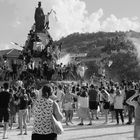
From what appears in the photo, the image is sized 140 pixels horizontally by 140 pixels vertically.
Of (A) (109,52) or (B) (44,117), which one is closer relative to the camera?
(B) (44,117)

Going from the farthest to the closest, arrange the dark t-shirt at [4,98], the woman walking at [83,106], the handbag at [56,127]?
the woman walking at [83,106], the dark t-shirt at [4,98], the handbag at [56,127]

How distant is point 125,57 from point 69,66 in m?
43.5

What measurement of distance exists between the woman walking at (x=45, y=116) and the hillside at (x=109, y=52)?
5864 centimetres

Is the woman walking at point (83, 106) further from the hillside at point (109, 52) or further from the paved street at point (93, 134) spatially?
the hillside at point (109, 52)

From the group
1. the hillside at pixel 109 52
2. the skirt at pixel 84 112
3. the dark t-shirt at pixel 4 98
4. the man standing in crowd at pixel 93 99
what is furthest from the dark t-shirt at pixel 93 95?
the hillside at pixel 109 52

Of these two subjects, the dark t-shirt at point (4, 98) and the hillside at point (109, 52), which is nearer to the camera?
the dark t-shirt at point (4, 98)

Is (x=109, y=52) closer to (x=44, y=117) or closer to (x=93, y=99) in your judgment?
(x=93, y=99)

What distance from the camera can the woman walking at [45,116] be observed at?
24.0ft

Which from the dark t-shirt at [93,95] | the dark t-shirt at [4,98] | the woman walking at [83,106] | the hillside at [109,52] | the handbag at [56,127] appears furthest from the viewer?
the hillside at [109,52]

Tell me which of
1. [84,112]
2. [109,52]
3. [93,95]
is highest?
[109,52]

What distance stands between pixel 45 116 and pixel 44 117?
3 cm

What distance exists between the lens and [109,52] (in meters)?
119

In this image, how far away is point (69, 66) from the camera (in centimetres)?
4938

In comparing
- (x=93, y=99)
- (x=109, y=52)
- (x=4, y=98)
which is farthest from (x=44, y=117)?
(x=109, y=52)
